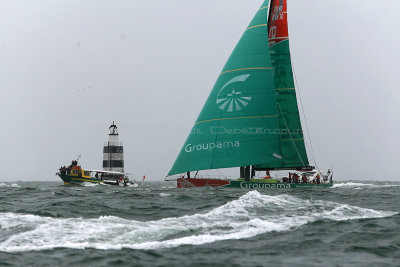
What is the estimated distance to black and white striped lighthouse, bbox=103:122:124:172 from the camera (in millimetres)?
88750

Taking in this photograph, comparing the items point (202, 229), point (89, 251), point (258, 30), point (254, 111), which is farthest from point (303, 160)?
point (89, 251)

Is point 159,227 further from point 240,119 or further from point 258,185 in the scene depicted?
point 258,185

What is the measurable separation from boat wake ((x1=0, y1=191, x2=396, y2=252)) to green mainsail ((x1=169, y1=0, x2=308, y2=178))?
778 inches

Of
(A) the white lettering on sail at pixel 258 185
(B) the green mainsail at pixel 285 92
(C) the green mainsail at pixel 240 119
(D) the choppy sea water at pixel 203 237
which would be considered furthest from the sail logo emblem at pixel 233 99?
(D) the choppy sea water at pixel 203 237

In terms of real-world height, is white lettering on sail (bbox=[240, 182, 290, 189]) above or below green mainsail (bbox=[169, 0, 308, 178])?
below

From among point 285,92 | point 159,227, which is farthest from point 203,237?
point 285,92

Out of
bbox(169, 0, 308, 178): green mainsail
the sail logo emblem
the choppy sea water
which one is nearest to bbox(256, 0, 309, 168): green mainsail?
bbox(169, 0, 308, 178): green mainsail

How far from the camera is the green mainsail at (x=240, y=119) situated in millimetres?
38062

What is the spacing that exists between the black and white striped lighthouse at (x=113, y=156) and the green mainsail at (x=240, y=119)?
169 feet

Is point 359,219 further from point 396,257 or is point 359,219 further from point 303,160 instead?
point 303,160

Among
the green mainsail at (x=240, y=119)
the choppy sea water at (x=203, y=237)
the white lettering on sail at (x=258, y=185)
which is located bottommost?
the choppy sea water at (x=203, y=237)

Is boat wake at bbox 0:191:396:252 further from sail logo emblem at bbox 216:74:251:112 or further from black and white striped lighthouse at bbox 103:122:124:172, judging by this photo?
black and white striped lighthouse at bbox 103:122:124:172

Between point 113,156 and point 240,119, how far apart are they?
5483cm

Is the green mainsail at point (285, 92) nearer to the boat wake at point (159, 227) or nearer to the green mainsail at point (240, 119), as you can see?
the green mainsail at point (240, 119)
